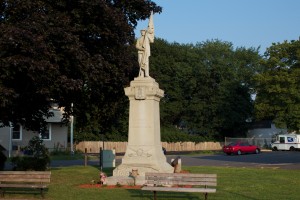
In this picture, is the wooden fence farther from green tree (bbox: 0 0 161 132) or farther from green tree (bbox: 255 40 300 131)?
green tree (bbox: 0 0 161 132)

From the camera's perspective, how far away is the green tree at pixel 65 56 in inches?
585

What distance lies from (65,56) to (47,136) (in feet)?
123

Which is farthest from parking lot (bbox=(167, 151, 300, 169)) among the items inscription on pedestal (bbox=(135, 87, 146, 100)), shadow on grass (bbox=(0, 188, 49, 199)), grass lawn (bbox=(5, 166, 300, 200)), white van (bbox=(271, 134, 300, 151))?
white van (bbox=(271, 134, 300, 151))

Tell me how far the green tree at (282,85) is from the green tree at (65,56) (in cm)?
4111

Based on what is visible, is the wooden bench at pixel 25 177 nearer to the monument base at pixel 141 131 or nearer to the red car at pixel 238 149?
the monument base at pixel 141 131

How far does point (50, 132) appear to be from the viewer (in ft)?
176

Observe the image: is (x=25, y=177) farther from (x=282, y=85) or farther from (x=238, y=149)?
(x=282, y=85)

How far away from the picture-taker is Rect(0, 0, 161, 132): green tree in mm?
14859

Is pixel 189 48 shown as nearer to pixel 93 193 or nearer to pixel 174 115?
pixel 174 115

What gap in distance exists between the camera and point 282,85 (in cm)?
6297

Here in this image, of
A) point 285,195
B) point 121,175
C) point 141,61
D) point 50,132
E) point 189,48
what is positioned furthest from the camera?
point 189,48

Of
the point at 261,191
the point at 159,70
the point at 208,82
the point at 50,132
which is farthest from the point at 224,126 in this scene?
the point at 261,191

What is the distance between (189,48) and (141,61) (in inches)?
2235

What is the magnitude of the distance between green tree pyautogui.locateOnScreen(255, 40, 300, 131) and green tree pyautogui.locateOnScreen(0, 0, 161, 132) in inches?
1618
